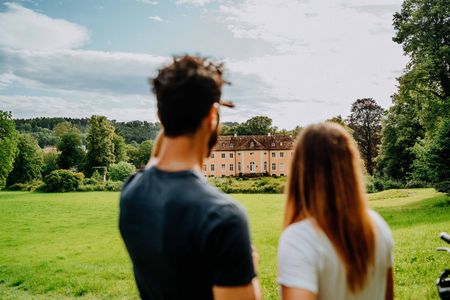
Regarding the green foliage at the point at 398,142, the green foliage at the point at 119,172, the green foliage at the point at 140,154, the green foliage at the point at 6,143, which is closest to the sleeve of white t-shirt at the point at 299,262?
the green foliage at the point at 398,142

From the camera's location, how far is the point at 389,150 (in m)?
55.1

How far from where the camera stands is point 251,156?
82.2m

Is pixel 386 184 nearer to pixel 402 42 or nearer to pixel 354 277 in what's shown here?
pixel 402 42

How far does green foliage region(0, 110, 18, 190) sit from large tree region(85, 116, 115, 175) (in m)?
26.1

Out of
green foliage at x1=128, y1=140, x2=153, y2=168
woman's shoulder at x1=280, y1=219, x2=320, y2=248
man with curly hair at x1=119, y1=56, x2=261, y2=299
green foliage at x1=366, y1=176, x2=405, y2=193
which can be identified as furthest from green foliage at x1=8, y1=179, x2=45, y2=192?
woman's shoulder at x1=280, y1=219, x2=320, y2=248

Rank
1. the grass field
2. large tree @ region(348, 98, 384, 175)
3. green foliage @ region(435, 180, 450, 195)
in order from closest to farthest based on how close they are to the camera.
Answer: the grass field < green foliage @ region(435, 180, 450, 195) < large tree @ region(348, 98, 384, 175)

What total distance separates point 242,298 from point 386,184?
51.5 m

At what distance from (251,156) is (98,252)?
65154mm

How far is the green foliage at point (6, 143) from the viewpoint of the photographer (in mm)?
54631

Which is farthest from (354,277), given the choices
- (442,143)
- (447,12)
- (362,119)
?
(362,119)

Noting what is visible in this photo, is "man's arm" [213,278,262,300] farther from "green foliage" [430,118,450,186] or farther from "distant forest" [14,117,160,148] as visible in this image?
"distant forest" [14,117,160,148]

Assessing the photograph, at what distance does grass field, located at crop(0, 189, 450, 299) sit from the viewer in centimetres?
973

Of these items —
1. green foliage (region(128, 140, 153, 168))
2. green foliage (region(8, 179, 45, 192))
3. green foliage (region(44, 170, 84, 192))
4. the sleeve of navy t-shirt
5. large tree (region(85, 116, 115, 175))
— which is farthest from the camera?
green foliage (region(128, 140, 153, 168))

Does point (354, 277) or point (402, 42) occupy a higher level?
point (402, 42)
